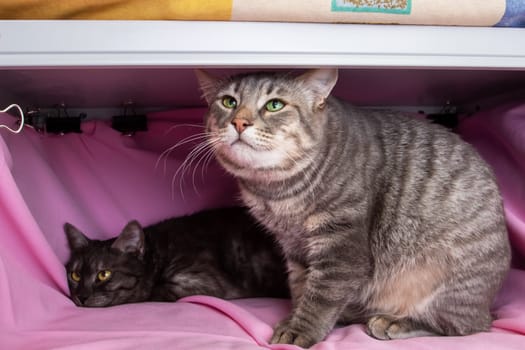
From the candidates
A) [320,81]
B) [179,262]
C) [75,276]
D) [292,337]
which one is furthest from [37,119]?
[292,337]

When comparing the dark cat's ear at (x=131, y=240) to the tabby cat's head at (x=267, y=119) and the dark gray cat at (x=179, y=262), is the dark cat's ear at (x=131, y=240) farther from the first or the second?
the tabby cat's head at (x=267, y=119)

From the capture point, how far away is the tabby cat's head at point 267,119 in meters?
1.13

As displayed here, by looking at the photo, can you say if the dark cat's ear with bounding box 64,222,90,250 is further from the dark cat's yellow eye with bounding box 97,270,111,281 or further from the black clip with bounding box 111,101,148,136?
the black clip with bounding box 111,101,148,136

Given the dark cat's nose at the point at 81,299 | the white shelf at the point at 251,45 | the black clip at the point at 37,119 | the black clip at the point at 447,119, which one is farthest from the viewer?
the black clip at the point at 447,119

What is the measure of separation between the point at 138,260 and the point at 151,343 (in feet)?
1.91

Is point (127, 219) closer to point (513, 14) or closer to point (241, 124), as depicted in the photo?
point (241, 124)

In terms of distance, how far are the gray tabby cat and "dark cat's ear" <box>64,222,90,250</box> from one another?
610 millimetres

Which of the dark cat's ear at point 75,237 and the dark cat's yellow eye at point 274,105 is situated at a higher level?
the dark cat's yellow eye at point 274,105

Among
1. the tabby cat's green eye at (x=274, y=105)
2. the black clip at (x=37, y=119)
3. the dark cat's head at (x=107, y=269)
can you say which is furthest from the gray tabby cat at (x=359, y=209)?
the black clip at (x=37, y=119)

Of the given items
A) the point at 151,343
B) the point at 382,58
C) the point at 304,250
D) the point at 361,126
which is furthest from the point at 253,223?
the point at 382,58

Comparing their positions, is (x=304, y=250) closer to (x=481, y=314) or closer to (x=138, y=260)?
(x=481, y=314)

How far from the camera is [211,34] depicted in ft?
3.15

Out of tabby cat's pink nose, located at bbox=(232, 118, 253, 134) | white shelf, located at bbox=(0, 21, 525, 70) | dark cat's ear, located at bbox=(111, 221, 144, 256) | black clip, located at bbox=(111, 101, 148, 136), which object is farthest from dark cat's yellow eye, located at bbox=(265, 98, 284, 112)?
black clip, located at bbox=(111, 101, 148, 136)

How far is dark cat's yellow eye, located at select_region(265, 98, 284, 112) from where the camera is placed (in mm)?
1195
